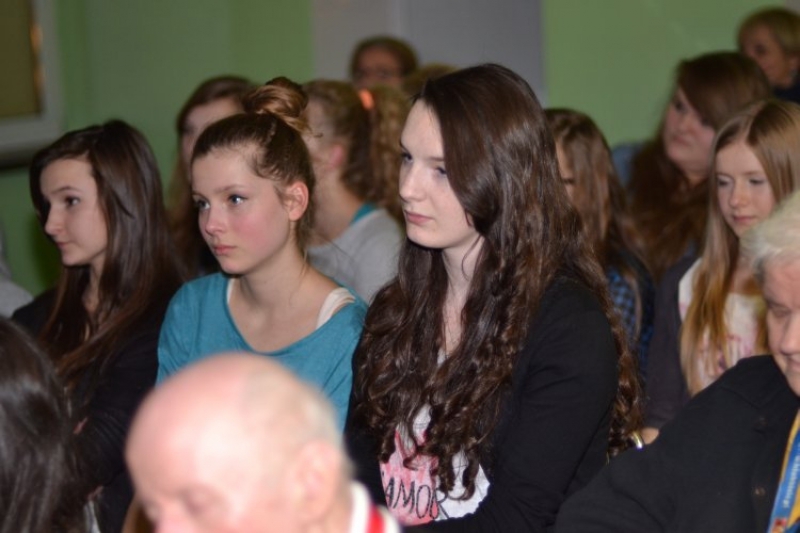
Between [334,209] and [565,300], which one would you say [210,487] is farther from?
[334,209]

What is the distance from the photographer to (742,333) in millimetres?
2855

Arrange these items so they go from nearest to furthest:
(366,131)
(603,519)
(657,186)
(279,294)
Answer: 1. (603,519)
2. (279,294)
3. (366,131)
4. (657,186)

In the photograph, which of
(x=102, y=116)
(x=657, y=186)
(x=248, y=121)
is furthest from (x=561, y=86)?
(x=248, y=121)

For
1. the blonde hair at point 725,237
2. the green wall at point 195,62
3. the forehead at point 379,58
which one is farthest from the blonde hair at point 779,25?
the blonde hair at point 725,237

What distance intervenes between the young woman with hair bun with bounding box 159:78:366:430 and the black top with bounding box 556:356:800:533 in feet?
2.39

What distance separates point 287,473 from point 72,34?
15.0 ft

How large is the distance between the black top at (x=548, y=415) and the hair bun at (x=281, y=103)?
0.85 m

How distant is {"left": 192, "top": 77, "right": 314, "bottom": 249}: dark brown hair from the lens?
2520mm

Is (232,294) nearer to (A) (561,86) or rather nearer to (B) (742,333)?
(B) (742,333)

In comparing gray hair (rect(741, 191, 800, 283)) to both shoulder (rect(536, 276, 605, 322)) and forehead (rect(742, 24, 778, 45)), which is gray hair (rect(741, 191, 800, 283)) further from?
forehead (rect(742, 24, 778, 45))

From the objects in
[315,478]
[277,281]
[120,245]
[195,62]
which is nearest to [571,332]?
[277,281]

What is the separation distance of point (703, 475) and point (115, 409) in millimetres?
1408

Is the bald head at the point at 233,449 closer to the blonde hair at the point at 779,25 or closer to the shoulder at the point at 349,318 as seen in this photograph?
the shoulder at the point at 349,318

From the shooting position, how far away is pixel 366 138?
3570 mm
